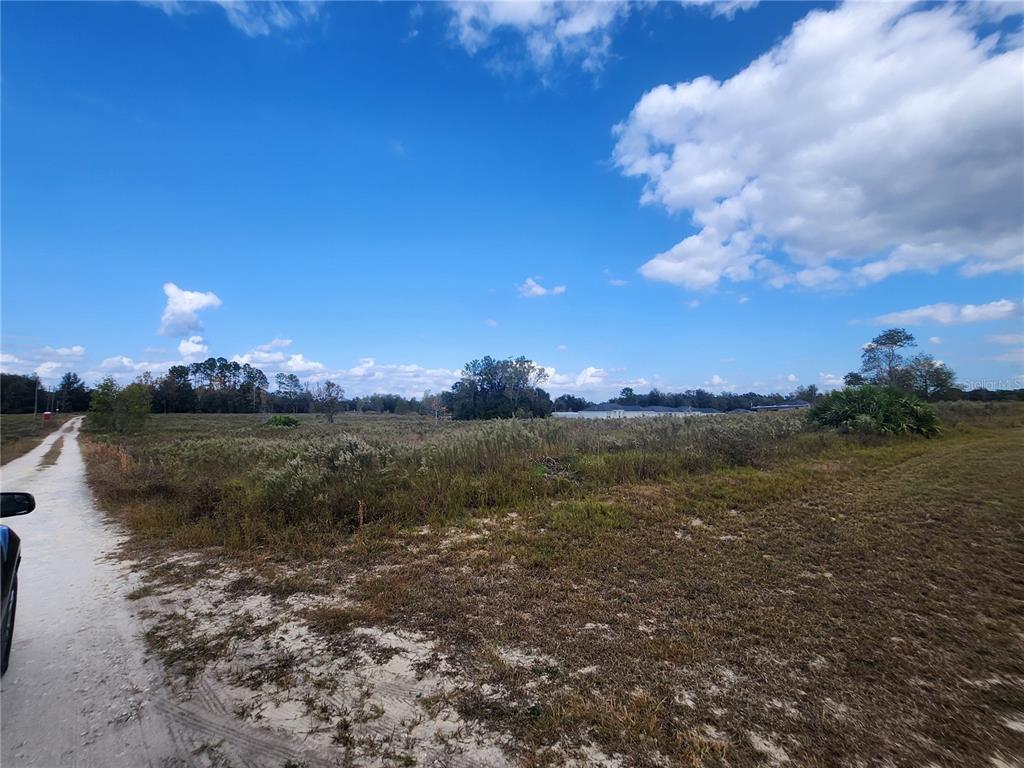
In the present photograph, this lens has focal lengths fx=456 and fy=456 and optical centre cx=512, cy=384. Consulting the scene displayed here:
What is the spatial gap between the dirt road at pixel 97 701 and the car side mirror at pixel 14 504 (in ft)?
3.95

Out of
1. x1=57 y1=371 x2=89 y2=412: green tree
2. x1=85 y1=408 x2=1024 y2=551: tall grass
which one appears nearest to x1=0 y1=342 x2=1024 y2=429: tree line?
x1=57 y1=371 x2=89 y2=412: green tree

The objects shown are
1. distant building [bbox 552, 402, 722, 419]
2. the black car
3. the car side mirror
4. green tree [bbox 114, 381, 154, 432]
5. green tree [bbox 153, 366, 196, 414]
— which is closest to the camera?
the black car

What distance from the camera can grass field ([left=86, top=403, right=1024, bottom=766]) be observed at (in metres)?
2.66

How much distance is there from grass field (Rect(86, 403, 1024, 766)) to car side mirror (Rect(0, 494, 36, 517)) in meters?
1.47

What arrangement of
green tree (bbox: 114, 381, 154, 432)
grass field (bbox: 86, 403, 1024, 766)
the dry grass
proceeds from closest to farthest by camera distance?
grass field (bbox: 86, 403, 1024, 766) < the dry grass < green tree (bbox: 114, 381, 154, 432)

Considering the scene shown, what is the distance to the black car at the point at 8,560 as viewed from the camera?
2.95 m

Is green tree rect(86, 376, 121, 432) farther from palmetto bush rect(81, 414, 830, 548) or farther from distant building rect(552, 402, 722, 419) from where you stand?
distant building rect(552, 402, 722, 419)

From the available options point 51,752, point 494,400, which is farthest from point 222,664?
point 494,400

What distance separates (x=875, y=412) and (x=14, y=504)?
2421 cm

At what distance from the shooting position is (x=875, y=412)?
61.7ft

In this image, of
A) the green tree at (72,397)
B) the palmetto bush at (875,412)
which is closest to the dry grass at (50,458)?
the palmetto bush at (875,412)

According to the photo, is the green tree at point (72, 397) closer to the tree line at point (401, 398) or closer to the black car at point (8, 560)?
the tree line at point (401, 398)

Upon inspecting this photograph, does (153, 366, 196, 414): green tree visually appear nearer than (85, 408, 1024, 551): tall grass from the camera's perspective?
No

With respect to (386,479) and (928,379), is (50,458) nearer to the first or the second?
(386,479)
